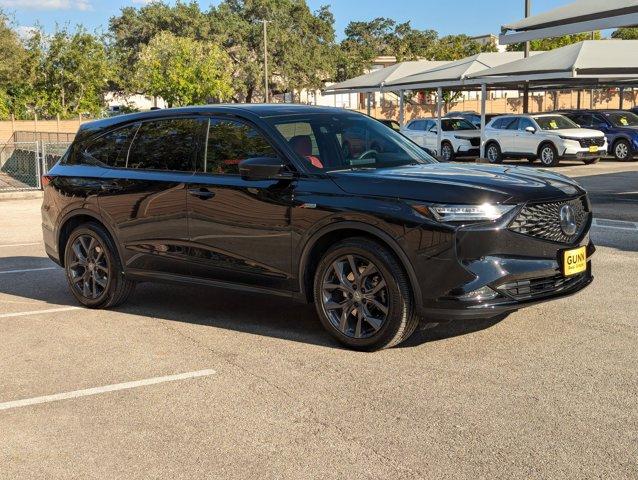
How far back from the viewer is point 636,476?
3723 millimetres

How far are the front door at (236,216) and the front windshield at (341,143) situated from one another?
0.22 meters

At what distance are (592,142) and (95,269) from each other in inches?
777

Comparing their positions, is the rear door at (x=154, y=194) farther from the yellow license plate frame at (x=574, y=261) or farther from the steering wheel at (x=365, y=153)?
the yellow license plate frame at (x=574, y=261)

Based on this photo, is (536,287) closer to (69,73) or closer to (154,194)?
(154,194)

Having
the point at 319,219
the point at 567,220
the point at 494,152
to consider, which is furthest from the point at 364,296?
the point at 494,152

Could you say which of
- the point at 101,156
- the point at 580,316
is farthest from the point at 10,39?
the point at 580,316

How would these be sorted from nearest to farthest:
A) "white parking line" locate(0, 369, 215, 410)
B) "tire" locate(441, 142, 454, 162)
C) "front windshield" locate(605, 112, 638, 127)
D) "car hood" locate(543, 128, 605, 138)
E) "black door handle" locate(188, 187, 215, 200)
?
"white parking line" locate(0, 369, 215, 410) → "black door handle" locate(188, 187, 215, 200) → "car hood" locate(543, 128, 605, 138) → "front windshield" locate(605, 112, 638, 127) → "tire" locate(441, 142, 454, 162)

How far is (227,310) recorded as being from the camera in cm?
733

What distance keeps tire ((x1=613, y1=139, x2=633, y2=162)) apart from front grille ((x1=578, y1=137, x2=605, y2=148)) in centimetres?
194

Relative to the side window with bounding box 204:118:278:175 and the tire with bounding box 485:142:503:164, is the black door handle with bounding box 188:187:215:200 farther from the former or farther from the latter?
the tire with bounding box 485:142:503:164

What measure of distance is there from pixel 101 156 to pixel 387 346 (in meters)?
3.44

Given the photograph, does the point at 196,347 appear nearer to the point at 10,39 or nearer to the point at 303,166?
the point at 303,166

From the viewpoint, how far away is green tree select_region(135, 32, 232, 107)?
55.3 m

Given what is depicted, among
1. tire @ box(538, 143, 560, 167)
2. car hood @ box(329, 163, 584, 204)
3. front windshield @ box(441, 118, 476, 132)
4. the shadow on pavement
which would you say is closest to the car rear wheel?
tire @ box(538, 143, 560, 167)
